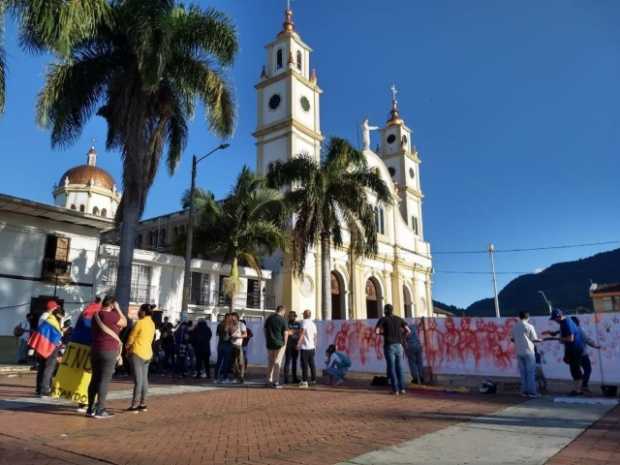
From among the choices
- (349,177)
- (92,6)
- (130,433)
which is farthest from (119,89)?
(130,433)

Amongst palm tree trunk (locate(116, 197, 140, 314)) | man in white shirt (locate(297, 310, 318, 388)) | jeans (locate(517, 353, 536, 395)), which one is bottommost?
jeans (locate(517, 353, 536, 395))

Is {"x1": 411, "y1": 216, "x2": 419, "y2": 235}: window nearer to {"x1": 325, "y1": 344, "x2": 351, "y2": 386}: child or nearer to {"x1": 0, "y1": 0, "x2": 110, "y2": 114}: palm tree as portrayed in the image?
{"x1": 325, "y1": 344, "x2": 351, "y2": 386}: child

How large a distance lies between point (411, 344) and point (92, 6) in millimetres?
11084

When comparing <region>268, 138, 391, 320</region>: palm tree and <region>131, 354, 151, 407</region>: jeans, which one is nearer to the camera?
<region>131, 354, 151, 407</region>: jeans

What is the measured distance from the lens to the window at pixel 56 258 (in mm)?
19625

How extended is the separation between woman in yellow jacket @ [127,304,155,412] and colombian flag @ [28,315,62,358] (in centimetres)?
229

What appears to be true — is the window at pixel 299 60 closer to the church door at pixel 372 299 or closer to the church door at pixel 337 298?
the church door at pixel 337 298

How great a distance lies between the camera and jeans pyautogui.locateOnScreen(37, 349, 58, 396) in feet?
28.7

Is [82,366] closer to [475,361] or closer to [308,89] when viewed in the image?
[475,361]

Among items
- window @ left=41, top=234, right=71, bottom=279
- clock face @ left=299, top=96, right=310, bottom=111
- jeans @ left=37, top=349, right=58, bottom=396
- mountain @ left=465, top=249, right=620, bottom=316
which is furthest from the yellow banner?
mountain @ left=465, top=249, right=620, bottom=316

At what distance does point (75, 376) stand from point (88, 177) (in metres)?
58.1

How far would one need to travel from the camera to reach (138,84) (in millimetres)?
15758

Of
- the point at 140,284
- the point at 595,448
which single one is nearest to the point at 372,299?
the point at 140,284

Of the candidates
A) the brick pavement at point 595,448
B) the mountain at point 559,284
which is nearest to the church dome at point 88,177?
the brick pavement at point 595,448
